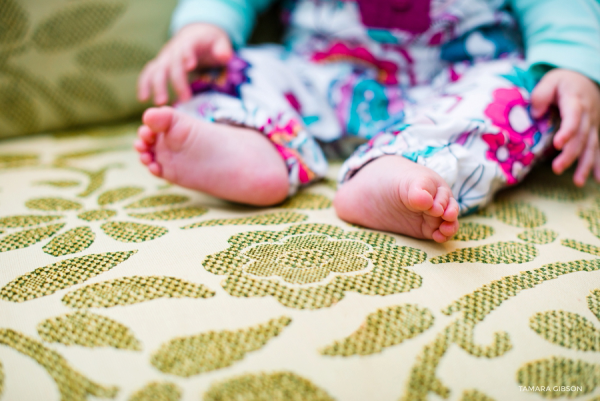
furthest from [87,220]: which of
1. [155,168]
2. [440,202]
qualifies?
[440,202]

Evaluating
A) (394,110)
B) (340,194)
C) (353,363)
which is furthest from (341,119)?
(353,363)

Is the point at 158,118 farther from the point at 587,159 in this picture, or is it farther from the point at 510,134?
the point at 587,159

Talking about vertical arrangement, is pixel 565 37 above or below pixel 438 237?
above

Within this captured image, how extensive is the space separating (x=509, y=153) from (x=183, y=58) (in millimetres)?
438

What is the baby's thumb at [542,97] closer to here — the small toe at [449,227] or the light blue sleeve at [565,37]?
the light blue sleeve at [565,37]

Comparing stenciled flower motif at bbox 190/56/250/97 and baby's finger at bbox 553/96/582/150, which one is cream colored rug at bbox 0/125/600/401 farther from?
stenciled flower motif at bbox 190/56/250/97

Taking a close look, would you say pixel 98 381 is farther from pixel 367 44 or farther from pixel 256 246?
pixel 367 44

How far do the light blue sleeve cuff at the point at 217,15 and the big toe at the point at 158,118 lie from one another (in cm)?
27

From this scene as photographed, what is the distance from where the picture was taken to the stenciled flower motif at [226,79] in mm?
583

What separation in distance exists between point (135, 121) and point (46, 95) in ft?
0.50

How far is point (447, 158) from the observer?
0.42m

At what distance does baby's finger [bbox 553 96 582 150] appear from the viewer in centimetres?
45

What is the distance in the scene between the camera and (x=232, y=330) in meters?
0.27

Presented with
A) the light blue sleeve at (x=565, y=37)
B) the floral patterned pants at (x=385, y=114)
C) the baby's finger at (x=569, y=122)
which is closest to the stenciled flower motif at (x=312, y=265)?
the floral patterned pants at (x=385, y=114)
